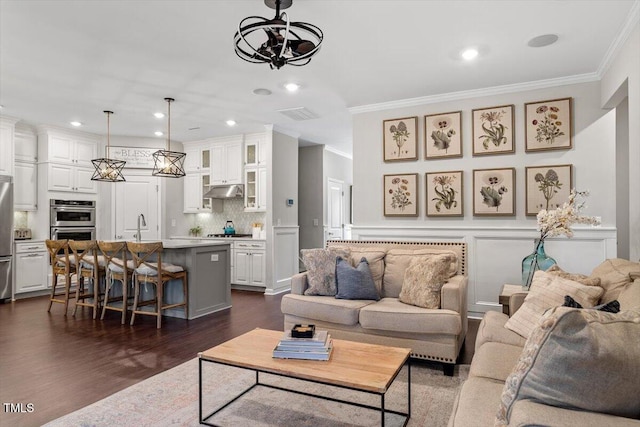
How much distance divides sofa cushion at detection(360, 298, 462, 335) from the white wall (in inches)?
77.2

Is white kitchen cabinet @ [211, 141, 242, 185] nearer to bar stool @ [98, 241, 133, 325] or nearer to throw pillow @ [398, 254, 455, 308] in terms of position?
bar stool @ [98, 241, 133, 325]

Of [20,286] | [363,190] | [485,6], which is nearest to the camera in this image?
[485,6]

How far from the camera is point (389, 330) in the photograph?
10.2ft

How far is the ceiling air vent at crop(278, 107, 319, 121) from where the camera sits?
18.3 feet

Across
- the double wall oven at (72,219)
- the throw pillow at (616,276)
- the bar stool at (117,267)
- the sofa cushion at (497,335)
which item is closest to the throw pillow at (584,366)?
the sofa cushion at (497,335)

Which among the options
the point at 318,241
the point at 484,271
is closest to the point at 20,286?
the point at 318,241

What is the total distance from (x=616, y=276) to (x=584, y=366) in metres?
1.64

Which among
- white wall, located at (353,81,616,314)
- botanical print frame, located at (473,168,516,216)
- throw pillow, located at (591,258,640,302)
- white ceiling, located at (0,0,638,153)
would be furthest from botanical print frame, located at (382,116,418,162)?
throw pillow, located at (591,258,640,302)

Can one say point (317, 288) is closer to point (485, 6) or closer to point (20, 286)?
point (485, 6)

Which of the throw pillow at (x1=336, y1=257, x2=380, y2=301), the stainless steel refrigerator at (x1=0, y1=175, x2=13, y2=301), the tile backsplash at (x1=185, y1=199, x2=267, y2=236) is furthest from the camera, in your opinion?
the tile backsplash at (x1=185, y1=199, x2=267, y2=236)

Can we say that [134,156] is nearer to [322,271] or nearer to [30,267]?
[30,267]

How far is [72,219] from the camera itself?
669 cm

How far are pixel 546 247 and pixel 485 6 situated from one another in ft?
9.21

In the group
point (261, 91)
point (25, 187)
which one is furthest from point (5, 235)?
point (261, 91)
